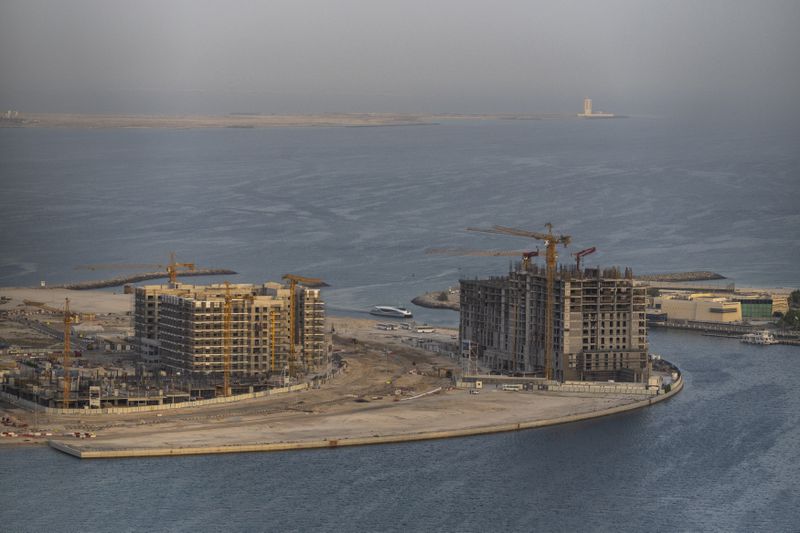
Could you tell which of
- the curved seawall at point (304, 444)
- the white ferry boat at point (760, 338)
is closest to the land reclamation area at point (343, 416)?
the curved seawall at point (304, 444)

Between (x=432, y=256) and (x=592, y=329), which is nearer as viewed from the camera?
(x=592, y=329)

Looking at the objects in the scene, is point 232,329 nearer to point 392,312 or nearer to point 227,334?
point 227,334

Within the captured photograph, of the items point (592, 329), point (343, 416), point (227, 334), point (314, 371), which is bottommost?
point (343, 416)

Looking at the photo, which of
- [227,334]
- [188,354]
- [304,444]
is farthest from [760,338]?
[304,444]

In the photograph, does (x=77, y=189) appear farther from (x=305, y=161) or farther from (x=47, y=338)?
(x=47, y=338)

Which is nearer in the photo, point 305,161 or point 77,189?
point 77,189

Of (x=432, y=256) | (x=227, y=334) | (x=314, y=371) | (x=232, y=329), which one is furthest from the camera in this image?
(x=432, y=256)

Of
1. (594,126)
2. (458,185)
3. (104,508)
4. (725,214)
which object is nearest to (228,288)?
(104,508)
